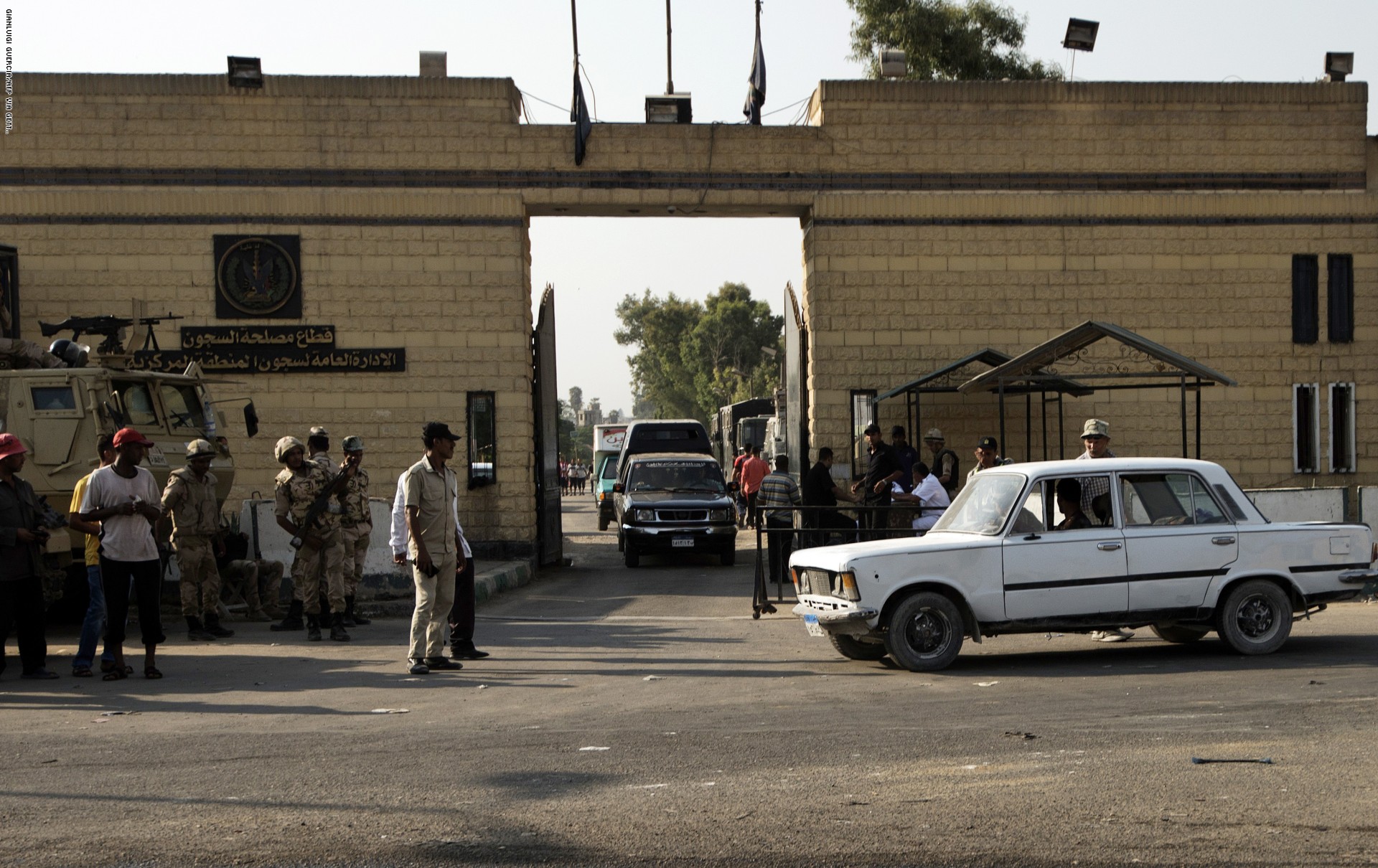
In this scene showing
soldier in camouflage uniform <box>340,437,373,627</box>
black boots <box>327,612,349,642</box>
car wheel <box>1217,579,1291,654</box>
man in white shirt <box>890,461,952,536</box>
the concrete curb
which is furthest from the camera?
the concrete curb

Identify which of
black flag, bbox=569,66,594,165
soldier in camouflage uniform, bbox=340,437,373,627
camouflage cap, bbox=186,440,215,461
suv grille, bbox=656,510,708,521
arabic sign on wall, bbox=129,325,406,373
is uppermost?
black flag, bbox=569,66,594,165

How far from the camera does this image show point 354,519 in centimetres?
1270

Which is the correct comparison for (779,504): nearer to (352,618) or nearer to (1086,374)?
(1086,374)

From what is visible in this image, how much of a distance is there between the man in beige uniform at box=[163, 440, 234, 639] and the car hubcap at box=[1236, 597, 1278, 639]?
29.0 ft

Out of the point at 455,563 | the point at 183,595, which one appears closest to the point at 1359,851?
the point at 455,563

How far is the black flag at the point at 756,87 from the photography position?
22458mm

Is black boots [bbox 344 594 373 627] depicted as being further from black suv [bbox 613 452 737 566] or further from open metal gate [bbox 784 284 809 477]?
open metal gate [bbox 784 284 809 477]

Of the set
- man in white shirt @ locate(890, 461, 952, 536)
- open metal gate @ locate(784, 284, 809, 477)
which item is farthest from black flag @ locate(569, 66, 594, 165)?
man in white shirt @ locate(890, 461, 952, 536)

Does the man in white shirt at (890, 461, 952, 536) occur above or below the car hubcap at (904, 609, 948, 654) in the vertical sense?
above

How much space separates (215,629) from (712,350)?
90.6 m

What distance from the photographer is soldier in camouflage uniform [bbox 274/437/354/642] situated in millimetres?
12250

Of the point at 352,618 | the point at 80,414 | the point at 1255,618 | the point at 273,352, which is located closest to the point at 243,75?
the point at 273,352

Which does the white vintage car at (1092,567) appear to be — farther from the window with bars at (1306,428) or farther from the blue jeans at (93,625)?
the window with bars at (1306,428)

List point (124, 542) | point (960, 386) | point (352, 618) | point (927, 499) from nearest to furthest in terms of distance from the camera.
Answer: point (124, 542) → point (352, 618) → point (927, 499) → point (960, 386)
